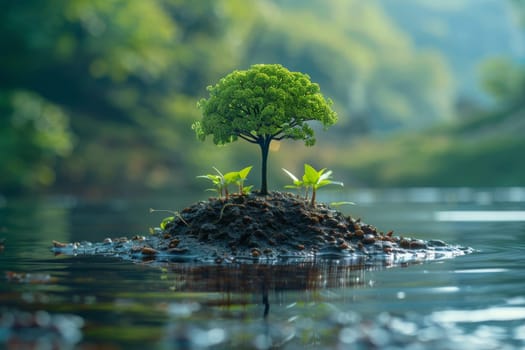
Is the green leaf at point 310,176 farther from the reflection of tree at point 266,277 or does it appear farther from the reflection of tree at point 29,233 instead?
the reflection of tree at point 29,233

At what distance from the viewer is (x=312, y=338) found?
9.71 m

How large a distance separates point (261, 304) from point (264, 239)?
8.73m

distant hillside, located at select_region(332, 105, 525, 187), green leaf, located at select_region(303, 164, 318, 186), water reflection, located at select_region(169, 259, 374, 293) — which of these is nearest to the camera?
water reflection, located at select_region(169, 259, 374, 293)

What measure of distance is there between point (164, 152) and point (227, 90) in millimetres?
62542

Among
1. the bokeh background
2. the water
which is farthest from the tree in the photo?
the bokeh background

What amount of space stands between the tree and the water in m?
5.08

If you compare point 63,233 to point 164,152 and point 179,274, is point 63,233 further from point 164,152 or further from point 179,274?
point 164,152

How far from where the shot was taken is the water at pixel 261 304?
9.59 m

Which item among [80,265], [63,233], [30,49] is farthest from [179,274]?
[30,49]

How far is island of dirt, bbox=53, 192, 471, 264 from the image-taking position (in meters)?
20.0

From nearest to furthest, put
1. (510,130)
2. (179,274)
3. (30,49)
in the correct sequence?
1. (179,274)
2. (30,49)
3. (510,130)

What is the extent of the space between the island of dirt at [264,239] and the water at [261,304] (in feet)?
5.04

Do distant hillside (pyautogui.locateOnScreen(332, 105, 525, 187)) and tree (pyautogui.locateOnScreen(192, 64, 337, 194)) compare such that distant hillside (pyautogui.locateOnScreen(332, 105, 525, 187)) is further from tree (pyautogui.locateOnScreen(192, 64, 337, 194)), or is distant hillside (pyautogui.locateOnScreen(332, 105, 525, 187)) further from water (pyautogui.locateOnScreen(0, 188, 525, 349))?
water (pyautogui.locateOnScreen(0, 188, 525, 349))

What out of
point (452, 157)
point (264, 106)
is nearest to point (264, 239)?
point (264, 106)
